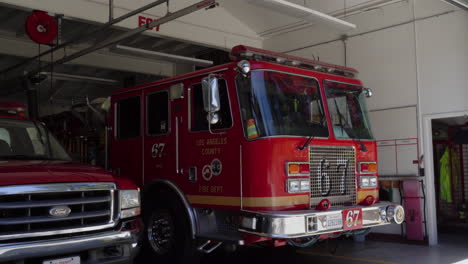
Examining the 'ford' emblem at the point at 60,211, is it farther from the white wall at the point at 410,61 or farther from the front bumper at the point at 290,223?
the white wall at the point at 410,61

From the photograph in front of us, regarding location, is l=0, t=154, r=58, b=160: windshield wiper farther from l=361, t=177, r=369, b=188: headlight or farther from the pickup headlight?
l=361, t=177, r=369, b=188: headlight

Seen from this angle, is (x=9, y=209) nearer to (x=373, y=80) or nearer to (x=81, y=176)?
(x=81, y=176)

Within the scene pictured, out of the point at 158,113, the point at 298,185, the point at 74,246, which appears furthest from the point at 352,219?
the point at 74,246

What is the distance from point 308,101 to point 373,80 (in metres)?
4.31

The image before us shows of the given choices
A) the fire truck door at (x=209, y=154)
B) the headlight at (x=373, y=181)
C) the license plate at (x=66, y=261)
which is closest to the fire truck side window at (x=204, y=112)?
the fire truck door at (x=209, y=154)

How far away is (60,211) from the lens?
13.7ft

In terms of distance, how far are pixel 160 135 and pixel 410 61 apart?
5.24 meters

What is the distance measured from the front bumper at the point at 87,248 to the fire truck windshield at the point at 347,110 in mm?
3007

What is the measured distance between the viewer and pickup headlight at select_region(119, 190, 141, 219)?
4723 millimetres

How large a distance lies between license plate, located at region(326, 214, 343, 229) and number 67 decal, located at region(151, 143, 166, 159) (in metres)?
2.53

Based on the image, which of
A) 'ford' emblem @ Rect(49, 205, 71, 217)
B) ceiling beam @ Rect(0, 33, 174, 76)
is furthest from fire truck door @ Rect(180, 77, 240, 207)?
ceiling beam @ Rect(0, 33, 174, 76)

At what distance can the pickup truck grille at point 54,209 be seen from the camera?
392 centimetres

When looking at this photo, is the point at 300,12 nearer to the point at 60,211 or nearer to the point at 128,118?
the point at 128,118

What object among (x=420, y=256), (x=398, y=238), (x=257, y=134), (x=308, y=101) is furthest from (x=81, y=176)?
(x=398, y=238)
